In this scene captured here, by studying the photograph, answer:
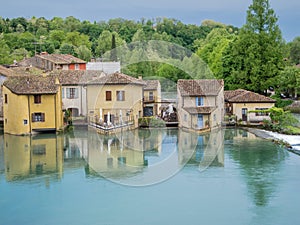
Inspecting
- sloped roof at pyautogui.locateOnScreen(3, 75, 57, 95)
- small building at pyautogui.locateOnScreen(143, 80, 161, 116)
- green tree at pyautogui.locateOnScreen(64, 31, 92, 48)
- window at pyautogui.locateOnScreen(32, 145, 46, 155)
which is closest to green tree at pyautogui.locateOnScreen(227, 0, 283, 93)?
small building at pyautogui.locateOnScreen(143, 80, 161, 116)

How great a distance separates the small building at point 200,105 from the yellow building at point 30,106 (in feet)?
22.6

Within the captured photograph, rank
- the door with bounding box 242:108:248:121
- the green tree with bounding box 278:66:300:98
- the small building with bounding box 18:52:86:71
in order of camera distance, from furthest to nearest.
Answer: the small building with bounding box 18:52:86:71
the green tree with bounding box 278:66:300:98
the door with bounding box 242:108:248:121

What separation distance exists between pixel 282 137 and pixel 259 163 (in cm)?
561

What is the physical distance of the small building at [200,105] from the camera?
2527 centimetres

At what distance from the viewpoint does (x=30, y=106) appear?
955 inches

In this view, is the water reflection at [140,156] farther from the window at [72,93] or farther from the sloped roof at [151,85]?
the sloped roof at [151,85]

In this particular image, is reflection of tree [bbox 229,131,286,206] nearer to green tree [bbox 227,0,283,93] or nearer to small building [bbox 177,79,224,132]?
small building [bbox 177,79,224,132]

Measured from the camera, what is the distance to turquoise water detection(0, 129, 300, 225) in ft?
37.6

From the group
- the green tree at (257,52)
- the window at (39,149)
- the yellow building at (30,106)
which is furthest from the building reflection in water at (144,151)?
the green tree at (257,52)

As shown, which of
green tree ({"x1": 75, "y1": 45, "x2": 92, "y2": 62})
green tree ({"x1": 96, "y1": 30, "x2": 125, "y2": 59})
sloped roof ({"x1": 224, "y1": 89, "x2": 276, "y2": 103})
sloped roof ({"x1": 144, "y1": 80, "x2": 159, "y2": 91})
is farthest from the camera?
green tree ({"x1": 96, "y1": 30, "x2": 125, "y2": 59})

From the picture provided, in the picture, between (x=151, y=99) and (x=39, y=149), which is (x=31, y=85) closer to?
(x=39, y=149)

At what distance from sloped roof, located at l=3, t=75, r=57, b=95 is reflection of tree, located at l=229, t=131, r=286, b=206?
9.92 m

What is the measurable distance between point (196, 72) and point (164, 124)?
56.7 ft

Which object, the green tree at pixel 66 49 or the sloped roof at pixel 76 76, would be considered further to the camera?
the green tree at pixel 66 49
